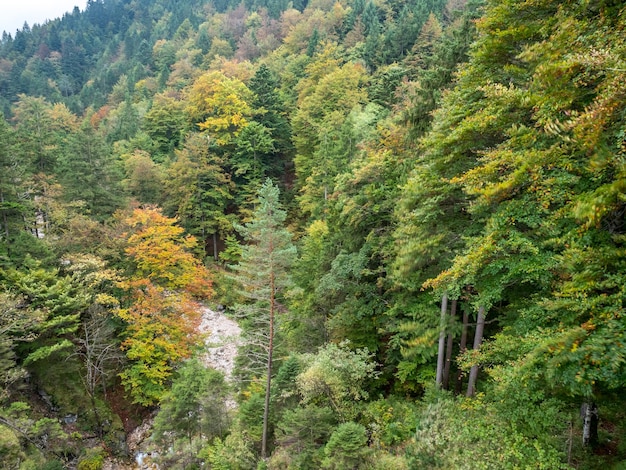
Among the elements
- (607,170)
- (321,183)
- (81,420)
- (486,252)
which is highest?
(321,183)

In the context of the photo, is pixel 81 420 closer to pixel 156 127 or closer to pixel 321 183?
pixel 321 183

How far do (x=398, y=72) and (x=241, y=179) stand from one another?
14.5m

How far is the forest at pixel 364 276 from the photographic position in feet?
18.1

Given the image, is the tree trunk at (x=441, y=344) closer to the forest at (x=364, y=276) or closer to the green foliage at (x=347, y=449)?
the forest at (x=364, y=276)

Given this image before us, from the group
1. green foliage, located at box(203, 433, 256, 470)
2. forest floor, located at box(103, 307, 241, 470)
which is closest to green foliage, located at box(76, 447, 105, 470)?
forest floor, located at box(103, 307, 241, 470)

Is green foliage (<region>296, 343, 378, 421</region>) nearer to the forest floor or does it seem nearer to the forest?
the forest

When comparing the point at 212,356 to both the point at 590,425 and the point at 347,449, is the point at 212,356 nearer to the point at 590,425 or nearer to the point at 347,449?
the point at 347,449

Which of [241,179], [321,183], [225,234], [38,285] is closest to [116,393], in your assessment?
[38,285]

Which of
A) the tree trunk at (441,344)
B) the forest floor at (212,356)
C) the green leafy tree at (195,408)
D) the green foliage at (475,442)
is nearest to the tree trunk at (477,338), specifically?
the tree trunk at (441,344)

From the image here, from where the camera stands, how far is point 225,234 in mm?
29078

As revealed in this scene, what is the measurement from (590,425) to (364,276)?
7.56 metres

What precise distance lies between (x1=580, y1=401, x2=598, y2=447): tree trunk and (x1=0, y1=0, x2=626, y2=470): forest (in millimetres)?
52

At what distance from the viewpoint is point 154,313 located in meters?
16.5

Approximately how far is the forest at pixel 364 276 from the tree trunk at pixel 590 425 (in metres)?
0.05
